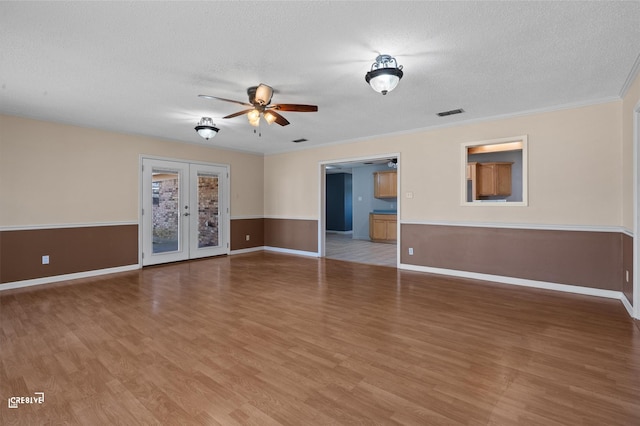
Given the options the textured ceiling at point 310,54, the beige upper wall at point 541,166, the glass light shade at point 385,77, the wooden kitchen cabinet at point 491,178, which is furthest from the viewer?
the wooden kitchen cabinet at point 491,178

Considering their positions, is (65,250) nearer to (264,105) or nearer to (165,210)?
(165,210)

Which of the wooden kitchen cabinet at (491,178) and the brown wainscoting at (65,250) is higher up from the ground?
the wooden kitchen cabinet at (491,178)

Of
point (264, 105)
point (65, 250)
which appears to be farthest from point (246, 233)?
point (264, 105)

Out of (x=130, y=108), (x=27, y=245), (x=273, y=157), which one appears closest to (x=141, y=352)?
(x=130, y=108)

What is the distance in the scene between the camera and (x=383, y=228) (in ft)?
30.6

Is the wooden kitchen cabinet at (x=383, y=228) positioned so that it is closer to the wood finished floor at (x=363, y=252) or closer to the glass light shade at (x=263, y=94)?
the wood finished floor at (x=363, y=252)

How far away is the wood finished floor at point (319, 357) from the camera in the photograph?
1827 millimetres

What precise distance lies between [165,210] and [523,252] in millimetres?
6392

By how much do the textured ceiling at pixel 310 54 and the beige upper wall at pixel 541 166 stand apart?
319 millimetres

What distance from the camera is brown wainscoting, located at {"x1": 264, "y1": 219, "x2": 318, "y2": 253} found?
23.8ft

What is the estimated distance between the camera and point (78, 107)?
419 cm

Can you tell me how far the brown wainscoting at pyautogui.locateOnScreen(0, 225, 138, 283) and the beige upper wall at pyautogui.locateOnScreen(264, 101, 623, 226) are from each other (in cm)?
479

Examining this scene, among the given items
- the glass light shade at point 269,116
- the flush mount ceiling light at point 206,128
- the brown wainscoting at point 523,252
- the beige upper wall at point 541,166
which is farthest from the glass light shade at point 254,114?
the brown wainscoting at point 523,252

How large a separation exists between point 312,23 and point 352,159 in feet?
13.9
